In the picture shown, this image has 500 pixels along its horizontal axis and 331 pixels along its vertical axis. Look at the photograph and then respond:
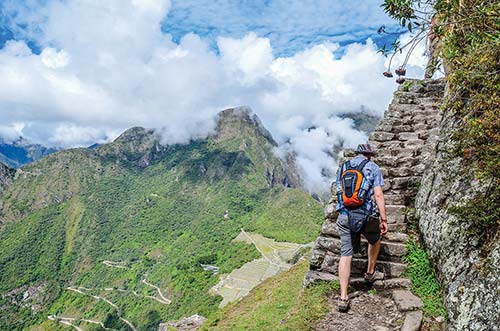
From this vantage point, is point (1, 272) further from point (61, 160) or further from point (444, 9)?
point (444, 9)

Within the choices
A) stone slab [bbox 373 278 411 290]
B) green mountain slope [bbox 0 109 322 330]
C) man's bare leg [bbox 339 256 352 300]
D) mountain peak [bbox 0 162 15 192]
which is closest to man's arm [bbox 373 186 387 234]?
man's bare leg [bbox 339 256 352 300]

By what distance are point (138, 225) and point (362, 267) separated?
148069mm

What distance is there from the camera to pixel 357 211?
5051 millimetres

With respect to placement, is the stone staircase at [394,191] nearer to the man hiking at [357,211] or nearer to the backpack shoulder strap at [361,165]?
the man hiking at [357,211]

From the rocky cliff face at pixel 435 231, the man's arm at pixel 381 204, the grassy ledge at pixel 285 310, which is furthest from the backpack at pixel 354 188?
the grassy ledge at pixel 285 310

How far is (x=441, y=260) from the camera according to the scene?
480 cm

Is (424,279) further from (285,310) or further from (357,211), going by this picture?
(285,310)

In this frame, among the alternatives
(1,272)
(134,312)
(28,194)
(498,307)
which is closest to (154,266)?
(134,312)

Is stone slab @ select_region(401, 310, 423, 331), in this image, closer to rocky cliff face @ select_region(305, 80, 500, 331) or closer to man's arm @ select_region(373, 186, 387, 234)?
Result: rocky cliff face @ select_region(305, 80, 500, 331)

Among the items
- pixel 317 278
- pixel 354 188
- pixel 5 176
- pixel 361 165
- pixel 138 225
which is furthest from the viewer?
pixel 5 176

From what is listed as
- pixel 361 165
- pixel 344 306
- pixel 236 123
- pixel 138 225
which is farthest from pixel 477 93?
pixel 236 123

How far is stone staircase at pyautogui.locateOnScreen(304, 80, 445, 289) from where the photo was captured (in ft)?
19.2

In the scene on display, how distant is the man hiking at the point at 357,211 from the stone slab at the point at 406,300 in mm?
724

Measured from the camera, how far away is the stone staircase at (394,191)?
5.86m
